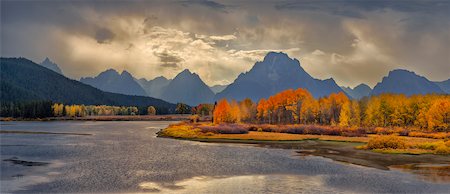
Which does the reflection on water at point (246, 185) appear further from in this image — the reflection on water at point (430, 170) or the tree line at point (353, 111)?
the tree line at point (353, 111)

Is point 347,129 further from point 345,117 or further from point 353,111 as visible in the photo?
point 353,111

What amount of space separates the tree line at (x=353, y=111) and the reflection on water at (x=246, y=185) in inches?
3383

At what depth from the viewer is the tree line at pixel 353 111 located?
382 ft

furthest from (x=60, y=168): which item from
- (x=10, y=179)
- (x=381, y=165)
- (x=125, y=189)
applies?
(x=381, y=165)

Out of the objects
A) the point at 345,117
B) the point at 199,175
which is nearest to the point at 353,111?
the point at 345,117

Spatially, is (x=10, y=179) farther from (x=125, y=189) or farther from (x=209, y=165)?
(x=209, y=165)

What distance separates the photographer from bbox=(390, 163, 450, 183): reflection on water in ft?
136

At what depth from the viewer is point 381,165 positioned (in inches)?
2007

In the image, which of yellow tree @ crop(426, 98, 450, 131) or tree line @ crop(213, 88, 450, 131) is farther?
tree line @ crop(213, 88, 450, 131)

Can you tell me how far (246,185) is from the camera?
1470 inches

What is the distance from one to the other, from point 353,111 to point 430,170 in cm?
10513

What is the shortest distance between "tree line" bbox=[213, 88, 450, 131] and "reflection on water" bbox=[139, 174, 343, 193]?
85937 mm

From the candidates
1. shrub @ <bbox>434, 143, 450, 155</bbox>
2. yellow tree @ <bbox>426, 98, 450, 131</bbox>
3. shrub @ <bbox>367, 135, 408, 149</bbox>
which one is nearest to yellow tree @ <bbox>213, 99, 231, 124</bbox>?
yellow tree @ <bbox>426, 98, 450, 131</bbox>

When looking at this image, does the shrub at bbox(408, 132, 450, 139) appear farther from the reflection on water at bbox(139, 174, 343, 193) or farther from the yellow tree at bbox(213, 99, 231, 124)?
the yellow tree at bbox(213, 99, 231, 124)
